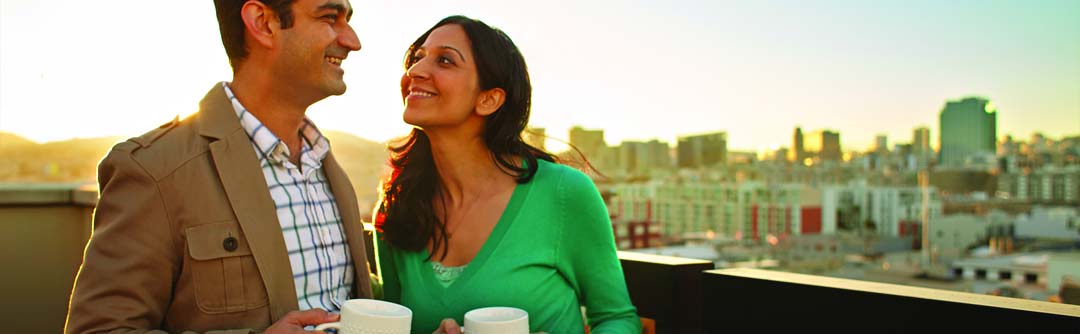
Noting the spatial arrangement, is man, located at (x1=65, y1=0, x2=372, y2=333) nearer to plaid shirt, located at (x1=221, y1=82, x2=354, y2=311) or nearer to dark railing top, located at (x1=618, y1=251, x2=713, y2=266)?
plaid shirt, located at (x1=221, y1=82, x2=354, y2=311)

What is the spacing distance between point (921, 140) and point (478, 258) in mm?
98796

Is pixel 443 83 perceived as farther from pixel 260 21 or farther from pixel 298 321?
pixel 298 321

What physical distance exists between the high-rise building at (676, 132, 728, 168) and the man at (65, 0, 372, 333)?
8108 cm

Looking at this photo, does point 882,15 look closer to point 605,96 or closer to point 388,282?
point 605,96

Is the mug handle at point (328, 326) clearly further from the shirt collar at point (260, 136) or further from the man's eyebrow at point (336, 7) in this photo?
the man's eyebrow at point (336, 7)

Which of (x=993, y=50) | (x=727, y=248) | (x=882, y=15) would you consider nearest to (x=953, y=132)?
(x=993, y=50)

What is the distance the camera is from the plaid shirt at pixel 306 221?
1245 mm

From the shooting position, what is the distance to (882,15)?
85188 mm

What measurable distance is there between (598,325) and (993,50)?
98931mm

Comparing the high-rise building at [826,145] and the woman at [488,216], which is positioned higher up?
the high-rise building at [826,145]

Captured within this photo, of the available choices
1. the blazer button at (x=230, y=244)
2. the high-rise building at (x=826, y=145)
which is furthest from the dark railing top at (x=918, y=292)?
the high-rise building at (x=826, y=145)

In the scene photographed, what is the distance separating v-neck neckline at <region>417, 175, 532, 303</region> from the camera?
4.71ft

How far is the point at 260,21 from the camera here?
1.23 metres

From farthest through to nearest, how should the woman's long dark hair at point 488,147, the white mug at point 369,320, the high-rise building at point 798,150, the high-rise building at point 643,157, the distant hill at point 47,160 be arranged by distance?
the high-rise building at point 798,150
the high-rise building at point 643,157
the distant hill at point 47,160
the woman's long dark hair at point 488,147
the white mug at point 369,320
